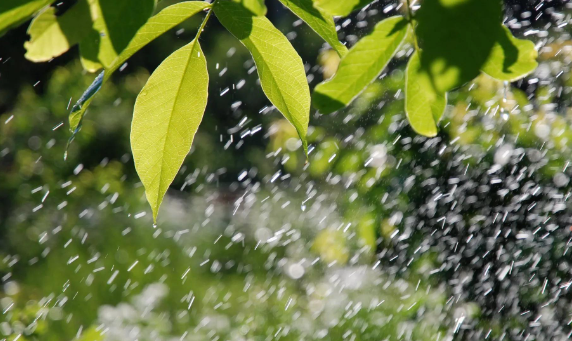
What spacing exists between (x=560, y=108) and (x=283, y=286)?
153cm

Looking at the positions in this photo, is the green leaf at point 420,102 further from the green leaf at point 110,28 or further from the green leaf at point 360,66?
the green leaf at point 110,28

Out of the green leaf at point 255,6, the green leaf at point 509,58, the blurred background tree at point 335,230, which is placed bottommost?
the blurred background tree at point 335,230

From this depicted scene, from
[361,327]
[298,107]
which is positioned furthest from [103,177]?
[298,107]

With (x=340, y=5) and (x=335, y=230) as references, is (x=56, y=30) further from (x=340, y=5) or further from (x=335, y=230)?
(x=335, y=230)

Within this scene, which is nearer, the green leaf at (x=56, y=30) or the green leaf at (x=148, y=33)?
the green leaf at (x=56, y=30)

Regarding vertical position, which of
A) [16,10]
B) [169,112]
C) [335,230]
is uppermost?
[16,10]

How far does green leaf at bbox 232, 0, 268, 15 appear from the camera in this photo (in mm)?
293

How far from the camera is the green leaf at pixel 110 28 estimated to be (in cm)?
25

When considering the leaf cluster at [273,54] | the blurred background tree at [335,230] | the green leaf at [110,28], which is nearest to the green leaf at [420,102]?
the leaf cluster at [273,54]

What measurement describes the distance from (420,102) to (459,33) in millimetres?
56

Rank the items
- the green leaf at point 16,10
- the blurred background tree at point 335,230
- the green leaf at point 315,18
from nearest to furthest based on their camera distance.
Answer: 1. the green leaf at point 16,10
2. the green leaf at point 315,18
3. the blurred background tree at point 335,230

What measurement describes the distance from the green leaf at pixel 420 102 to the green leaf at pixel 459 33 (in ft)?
0.08

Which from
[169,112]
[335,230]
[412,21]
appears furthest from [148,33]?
[335,230]

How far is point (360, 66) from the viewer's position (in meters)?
0.30
